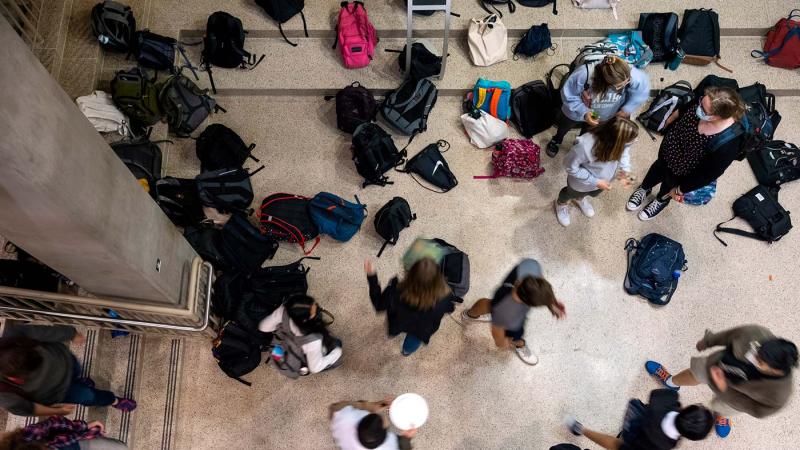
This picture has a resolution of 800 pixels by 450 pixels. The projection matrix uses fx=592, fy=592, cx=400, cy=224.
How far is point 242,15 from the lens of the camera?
20.8 ft

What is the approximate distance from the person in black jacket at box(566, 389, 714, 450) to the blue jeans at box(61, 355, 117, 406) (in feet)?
12.4

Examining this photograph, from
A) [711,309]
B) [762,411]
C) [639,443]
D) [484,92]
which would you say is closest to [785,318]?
[711,309]

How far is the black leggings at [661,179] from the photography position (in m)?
5.09

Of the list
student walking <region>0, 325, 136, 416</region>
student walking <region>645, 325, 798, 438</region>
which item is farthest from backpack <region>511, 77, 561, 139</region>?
student walking <region>0, 325, 136, 416</region>

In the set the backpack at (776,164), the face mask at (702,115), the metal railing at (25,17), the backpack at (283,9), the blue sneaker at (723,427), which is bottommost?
the blue sneaker at (723,427)

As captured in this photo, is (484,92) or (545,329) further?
(484,92)

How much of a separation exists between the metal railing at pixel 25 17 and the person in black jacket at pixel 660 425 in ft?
20.9

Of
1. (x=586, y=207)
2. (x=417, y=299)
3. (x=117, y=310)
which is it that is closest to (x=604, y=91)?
(x=586, y=207)

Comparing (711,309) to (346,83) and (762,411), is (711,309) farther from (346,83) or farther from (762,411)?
(346,83)

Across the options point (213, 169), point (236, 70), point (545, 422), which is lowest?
point (545, 422)

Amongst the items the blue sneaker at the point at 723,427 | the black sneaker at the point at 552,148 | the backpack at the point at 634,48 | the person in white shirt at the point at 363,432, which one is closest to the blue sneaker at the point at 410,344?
the person in white shirt at the point at 363,432

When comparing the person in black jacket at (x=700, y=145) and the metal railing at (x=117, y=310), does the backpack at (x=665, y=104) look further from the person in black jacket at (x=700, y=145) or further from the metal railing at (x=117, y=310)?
the metal railing at (x=117, y=310)

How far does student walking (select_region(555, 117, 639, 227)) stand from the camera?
412cm

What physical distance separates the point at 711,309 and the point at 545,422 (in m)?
1.84
